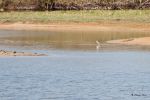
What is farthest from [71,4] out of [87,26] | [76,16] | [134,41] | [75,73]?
[75,73]

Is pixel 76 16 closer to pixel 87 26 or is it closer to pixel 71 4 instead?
pixel 87 26

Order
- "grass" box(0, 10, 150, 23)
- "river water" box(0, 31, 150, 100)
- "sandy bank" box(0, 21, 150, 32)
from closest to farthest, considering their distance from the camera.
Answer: "river water" box(0, 31, 150, 100)
"sandy bank" box(0, 21, 150, 32)
"grass" box(0, 10, 150, 23)

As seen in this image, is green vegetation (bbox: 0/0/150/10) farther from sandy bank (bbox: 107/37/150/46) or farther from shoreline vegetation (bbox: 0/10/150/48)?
sandy bank (bbox: 107/37/150/46)

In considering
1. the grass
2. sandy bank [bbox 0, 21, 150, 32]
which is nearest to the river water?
sandy bank [bbox 0, 21, 150, 32]

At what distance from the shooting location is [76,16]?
4838cm

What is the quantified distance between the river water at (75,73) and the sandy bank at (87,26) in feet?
37.8

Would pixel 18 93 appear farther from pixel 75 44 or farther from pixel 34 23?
pixel 34 23

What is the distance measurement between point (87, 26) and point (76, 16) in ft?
12.0

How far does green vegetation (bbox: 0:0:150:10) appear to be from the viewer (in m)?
56.1

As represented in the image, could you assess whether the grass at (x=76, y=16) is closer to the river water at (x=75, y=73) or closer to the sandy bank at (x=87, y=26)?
the sandy bank at (x=87, y=26)

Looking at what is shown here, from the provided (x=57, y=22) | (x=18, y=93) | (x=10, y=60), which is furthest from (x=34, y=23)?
(x=18, y=93)

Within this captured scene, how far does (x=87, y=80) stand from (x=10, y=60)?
19.5ft

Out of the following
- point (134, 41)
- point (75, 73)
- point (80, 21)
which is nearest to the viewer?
point (75, 73)

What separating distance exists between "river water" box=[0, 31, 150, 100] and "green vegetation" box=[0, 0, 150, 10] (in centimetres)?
2441
